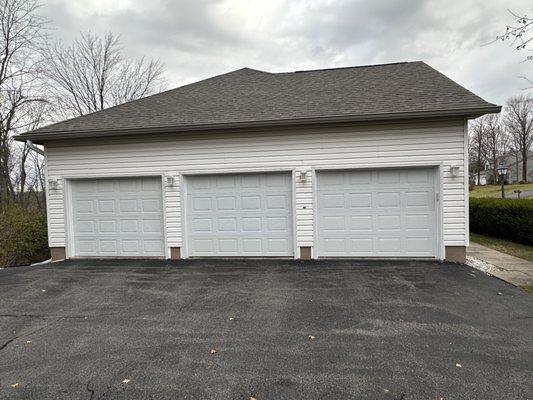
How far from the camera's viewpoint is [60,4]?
1224 centimetres

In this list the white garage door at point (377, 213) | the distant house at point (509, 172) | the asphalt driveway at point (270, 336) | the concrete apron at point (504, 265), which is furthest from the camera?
the distant house at point (509, 172)

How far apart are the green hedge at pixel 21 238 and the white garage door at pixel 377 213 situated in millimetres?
7699

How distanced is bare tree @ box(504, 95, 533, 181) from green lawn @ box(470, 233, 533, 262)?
148 ft

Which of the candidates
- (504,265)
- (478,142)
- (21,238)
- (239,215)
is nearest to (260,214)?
(239,215)

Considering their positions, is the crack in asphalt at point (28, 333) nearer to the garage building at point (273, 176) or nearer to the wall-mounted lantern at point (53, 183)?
the garage building at point (273, 176)

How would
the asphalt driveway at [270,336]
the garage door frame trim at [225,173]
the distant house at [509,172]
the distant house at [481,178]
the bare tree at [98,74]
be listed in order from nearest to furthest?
1. the asphalt driveway at [270,336]
2. the garage door frame trim at [225,173]
3. the bare tree at [98,74]
4. the distant house at [509,172]
5. the distant house at [481,178]

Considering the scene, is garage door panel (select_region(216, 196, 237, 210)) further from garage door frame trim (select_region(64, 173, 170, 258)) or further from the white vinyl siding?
garage door frame trim (select_region(64, 173, 170, 258))

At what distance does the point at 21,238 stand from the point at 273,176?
693 cm

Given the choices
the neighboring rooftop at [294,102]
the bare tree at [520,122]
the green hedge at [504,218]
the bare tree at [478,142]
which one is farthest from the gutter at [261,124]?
the bare tree at [520,122]

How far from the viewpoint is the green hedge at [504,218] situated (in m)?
9.88

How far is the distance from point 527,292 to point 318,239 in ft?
12.6

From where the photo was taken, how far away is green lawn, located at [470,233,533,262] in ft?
27.7

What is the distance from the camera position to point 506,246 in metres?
9.62

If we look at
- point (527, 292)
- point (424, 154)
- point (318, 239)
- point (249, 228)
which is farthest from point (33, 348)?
point (424, 154)
